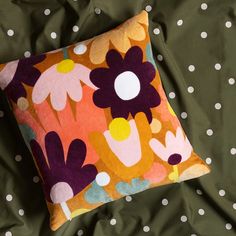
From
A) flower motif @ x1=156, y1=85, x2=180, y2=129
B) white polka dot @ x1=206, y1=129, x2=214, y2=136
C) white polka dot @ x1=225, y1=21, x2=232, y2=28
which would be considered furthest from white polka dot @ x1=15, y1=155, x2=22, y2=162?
white polka dot @ x1=225, y1=21, x2=232, y2=28

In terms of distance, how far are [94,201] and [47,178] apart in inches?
4.1

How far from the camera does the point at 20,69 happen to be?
1.01 meters

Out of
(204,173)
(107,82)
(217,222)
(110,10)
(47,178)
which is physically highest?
(110,10)

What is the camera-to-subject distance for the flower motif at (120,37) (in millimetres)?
1015

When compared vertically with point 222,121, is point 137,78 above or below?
above

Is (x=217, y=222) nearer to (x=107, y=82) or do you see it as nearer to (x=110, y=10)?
(x=107, y=82)

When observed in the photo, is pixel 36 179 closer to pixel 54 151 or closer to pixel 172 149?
pixel 54 151

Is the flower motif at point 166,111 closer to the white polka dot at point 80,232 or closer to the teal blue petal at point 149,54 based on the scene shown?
the teal blue petal at point 149,54

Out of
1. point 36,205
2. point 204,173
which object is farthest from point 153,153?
point 36,205

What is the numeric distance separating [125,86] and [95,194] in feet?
0.74

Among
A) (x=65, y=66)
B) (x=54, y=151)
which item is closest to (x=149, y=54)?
(x=65, y=66)

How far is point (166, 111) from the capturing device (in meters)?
1.01

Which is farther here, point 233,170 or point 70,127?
point 233,170

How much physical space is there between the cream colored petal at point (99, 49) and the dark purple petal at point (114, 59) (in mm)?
10
